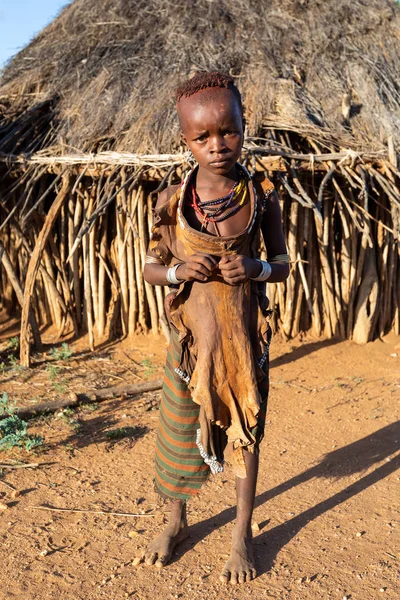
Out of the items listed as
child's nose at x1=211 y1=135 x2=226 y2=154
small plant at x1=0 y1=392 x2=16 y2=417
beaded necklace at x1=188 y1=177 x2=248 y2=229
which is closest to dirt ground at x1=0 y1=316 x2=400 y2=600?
small plant at x1=0 y1=392 x2=16 y2=417

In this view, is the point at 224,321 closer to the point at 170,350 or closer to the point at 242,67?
the point at 170,350

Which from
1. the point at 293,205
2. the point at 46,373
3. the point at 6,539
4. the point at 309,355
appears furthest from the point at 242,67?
the point at 6,539

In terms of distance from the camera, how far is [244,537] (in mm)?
2434

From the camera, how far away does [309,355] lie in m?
5.11

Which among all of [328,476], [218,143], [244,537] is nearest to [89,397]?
[328,476]

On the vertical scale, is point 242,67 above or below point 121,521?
above

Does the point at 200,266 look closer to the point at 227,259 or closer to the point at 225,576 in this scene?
the point at 227,259

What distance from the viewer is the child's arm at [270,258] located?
195 cm

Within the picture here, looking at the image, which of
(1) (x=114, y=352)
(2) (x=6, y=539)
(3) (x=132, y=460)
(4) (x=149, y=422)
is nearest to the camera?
(2) (x=6, y=539)

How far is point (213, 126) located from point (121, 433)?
7.48ft

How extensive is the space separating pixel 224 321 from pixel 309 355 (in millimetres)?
3173

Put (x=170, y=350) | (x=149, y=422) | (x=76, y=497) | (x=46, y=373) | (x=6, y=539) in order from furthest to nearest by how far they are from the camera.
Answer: (x=46, y=373)
(x=149, y=422)
(x=76, y=497)
(x=6, y=539)
(x=170, y=350)

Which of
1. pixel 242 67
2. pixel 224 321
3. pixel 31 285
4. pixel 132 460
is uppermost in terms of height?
pixel 242 67

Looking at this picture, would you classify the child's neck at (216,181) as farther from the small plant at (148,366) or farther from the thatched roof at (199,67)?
the thatched roof at (199,67)
